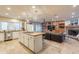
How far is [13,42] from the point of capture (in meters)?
2.92

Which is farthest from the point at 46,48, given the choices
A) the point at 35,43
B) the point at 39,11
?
the point at 39,11

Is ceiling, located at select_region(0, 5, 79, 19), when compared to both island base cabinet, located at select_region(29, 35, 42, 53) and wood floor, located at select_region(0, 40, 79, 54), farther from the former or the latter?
wood floor, located at select_region(0, 40, 79, 54)

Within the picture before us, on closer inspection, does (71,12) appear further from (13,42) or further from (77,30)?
(13,42)

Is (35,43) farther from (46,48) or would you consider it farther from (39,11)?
(39,11)

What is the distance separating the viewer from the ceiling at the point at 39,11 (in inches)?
79.6

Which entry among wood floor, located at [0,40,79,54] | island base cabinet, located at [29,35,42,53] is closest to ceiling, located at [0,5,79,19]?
island base cabinet, located at [29,35,42,53]

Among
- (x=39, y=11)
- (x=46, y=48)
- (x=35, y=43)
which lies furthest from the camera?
(x=46, y=48)

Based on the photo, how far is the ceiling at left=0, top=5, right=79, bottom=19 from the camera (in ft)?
6.63

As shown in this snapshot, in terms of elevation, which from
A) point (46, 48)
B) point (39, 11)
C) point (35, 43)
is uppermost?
point (39, 11)

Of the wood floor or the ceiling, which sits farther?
the wood floor

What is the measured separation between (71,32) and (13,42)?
2.17 meters

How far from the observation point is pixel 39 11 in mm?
2107

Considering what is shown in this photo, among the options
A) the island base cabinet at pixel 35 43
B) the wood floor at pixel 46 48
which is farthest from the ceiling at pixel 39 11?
the wood floor at pixel 46 48
